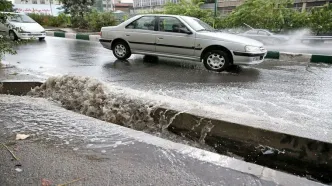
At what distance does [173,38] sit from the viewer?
753cm

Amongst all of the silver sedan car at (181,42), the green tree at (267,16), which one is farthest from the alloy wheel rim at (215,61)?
the green tree at (267,16)

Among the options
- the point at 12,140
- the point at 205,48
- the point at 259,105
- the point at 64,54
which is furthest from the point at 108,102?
the point at 64,54

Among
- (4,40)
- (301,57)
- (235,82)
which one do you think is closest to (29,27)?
(4,40)

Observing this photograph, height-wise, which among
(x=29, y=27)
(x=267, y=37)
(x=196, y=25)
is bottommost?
(x=267, y=37)

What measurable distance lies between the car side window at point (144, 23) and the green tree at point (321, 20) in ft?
28.5

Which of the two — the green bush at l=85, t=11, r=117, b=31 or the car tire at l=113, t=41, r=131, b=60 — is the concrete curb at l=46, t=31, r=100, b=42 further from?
the car tire at l=113, t=41, r=131, b=60

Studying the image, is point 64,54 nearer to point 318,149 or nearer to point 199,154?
point 199,154

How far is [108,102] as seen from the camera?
13.9 ft

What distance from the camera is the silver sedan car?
690 cm

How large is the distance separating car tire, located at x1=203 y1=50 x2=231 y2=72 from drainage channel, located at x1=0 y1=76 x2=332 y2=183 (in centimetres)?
348

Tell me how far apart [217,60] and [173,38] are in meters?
1.39

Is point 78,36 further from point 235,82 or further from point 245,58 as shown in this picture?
point 235,82

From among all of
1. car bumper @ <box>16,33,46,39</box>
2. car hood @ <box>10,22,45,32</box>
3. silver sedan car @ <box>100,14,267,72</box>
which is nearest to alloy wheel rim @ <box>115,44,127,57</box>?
silver sedan car @ <box>100,14,267,72</box>

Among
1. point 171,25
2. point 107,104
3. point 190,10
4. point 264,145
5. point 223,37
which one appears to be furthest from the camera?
point 190,10
